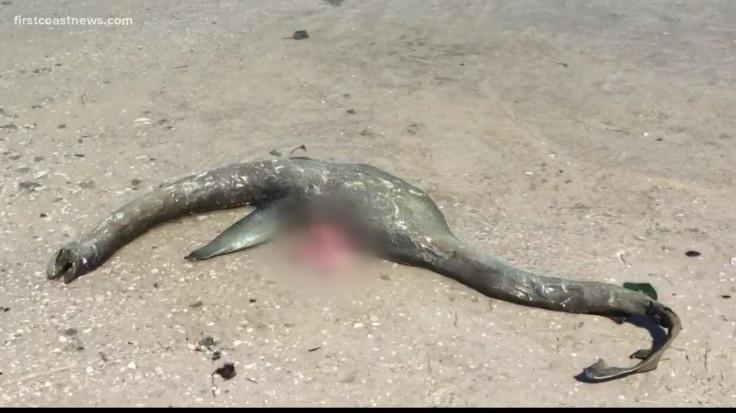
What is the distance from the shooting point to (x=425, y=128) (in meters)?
5.16

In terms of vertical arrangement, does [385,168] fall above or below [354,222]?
below

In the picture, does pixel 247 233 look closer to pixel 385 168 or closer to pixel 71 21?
pixel 385 168

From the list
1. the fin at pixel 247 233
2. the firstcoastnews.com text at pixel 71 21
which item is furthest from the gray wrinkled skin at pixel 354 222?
the firstcoastnews.com text at pixel 71 21

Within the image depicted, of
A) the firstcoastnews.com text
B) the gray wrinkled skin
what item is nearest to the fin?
the gray wrinkled skin

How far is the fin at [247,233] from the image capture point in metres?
3.88

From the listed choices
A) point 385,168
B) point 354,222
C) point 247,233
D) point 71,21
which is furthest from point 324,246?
point 71,21

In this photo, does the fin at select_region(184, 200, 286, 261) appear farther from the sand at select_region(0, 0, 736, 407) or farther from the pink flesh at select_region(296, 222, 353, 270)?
the pink flesh at select_region(296, 222, 353, 270)

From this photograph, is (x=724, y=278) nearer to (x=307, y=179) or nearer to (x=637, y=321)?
(x=637, y=321)

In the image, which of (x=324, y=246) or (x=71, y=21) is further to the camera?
(x=71, y=21)

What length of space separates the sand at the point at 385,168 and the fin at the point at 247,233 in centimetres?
5

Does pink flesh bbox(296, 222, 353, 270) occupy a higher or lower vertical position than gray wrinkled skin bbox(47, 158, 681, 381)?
lower

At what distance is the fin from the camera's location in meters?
3.88

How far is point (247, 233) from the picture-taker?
3924mm

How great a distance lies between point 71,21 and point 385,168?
3.32 m
